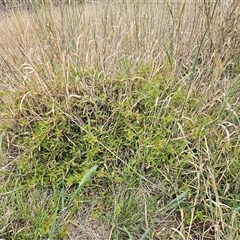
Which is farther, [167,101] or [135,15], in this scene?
[135,15]

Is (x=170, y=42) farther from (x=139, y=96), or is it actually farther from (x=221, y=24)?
(x=139, y=96)

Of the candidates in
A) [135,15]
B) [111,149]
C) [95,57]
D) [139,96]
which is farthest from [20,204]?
[135,15]

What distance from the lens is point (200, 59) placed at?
4.85 feet

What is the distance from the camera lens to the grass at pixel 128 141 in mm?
1017

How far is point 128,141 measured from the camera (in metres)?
1.20

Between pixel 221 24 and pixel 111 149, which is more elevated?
pixel 221 24

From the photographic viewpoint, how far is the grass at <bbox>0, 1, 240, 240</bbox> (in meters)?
1.02

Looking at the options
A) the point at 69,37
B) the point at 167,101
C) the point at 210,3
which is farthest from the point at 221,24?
the point at 69,37

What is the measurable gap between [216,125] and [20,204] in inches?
31.0

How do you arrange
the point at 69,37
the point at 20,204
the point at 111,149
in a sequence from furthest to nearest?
the point at 69,37 → the point at 111,149 → the point at 20,204

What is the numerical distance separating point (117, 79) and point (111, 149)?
0.35 meters

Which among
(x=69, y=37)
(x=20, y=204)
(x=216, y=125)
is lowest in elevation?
(x=20, y=204)

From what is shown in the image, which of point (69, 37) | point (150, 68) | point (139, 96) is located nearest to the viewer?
point (139, 96)

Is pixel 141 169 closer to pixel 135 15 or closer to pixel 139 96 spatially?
pixel 139 96
